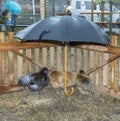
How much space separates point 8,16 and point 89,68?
12768mm

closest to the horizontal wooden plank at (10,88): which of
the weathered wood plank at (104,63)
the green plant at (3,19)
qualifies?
the weathered wood plank at (104,63)

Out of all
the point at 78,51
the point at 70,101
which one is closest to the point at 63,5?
the point at 78,51

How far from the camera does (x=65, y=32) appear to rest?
4668mm

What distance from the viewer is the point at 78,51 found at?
21.0ft

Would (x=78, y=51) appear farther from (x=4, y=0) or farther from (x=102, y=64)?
(x=4, y=0)

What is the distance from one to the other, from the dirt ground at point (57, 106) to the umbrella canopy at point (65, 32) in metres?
1.09

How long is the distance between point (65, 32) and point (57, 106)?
127 centimetres

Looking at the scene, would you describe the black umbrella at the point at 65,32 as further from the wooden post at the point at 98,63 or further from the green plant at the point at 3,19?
the green plant at the point at 3,19

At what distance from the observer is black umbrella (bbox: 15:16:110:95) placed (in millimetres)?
4621

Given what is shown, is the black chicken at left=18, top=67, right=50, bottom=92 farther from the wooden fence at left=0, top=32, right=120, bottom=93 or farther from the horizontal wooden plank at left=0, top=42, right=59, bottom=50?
the horizontal wooden plank at left=0, top=42, right=59, bottom=50

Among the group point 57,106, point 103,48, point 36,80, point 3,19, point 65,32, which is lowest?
point 57,106

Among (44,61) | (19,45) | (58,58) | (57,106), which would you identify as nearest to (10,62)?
(19,45)

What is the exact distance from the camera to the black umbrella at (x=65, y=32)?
4.62 metres

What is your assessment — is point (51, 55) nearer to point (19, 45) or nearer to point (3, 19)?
point (19, 45)
